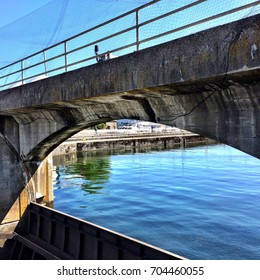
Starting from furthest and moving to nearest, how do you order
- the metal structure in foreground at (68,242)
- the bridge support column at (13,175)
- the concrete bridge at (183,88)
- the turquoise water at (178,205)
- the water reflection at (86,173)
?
the water reflection at (86,173)
the bridge support column at (13,175)
the turquoise water at (178,205)
the metal structure in foreground at (68,242)
the concrete bridge at (183,88)

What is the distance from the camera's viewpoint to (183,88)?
17.8 feet

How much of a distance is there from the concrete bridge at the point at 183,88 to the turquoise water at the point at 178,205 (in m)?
6.09

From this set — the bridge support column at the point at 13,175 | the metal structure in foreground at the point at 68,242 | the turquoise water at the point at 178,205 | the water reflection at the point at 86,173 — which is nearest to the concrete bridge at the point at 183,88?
the bridge support column at the point at 13,175

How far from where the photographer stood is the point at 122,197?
1828 cm

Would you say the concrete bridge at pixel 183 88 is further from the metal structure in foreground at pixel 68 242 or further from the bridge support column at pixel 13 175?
the metal structure in foreground at pixel 68 242

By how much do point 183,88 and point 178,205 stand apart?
1161 cm

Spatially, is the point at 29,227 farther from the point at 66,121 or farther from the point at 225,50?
the point at 225,50

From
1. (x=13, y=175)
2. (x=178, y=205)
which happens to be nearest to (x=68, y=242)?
(x=13, y=175)

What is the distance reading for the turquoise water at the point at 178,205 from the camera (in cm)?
1126

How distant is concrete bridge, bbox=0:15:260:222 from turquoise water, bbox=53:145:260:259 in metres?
6.09
